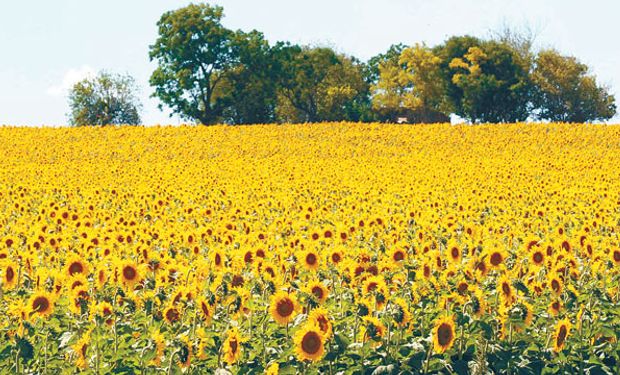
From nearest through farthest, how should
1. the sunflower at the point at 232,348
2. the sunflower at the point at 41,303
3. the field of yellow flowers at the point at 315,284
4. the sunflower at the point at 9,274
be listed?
the sunflower at the point at 232,348, the field of yellow flowers at the point at 315,284, the sunflower at the point at 41,303, the sunflower at the point at 9,274

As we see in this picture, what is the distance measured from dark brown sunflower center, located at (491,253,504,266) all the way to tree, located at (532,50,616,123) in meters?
66.2

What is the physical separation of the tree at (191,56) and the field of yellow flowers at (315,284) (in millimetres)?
43382

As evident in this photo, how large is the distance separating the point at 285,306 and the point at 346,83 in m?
78.5

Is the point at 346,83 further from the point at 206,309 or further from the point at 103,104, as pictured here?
the point at 206,309

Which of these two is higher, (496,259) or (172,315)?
(496,259)

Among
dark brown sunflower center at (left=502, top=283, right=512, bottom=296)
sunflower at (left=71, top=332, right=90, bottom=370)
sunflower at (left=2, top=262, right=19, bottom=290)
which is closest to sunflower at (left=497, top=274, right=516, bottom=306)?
dark brown sunflower center at (left=502, top=283, right=512, bottom=296)

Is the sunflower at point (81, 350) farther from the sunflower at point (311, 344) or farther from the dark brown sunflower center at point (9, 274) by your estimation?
the dark brown sunflower center at point (9, 274)

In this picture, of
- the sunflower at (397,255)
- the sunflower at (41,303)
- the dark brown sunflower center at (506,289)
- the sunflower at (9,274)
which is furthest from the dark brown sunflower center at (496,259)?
the sunflower at (9,274)

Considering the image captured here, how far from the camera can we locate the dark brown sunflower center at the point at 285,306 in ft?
21.0

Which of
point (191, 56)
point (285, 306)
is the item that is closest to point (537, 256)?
point (285, 306)

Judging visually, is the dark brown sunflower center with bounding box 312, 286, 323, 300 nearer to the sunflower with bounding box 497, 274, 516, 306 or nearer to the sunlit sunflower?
the sunflower with bounding box 497, 274, 516, 306

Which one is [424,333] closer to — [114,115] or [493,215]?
[493,215]

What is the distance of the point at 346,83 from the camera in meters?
84.0

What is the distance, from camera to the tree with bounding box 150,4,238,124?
66.3 meters
